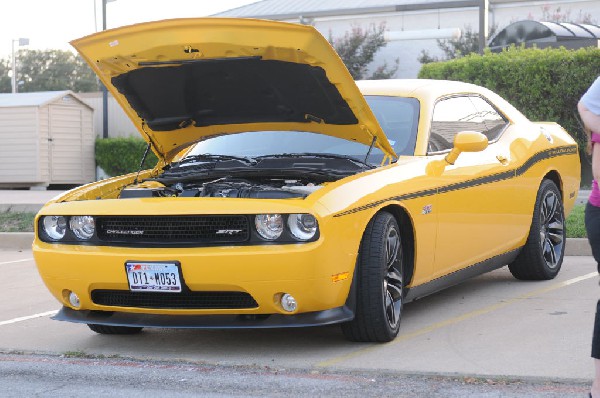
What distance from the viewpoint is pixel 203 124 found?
23.8ft

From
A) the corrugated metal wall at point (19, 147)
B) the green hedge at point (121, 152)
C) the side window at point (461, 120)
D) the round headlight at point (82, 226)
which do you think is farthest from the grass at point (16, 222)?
the green hedge at point (121, 152)

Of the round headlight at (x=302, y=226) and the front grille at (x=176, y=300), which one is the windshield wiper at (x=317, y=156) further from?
the front grille at (x=176, y=300)

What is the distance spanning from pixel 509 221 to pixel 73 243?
312cm

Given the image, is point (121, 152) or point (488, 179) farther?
point (121, 152)

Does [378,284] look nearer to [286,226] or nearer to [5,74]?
[286,226]

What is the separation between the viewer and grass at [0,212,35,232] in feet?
44.8

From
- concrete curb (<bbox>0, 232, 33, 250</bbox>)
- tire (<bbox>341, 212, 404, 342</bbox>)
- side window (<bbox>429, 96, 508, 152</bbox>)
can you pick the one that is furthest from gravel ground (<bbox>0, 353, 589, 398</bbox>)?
concrete curb (<bbox>0, 232, 33, 250</bbox>)

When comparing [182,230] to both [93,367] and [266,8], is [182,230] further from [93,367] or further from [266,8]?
[266,8]

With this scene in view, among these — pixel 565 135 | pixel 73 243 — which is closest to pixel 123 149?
pixel 565 135

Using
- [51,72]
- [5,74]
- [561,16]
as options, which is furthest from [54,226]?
[5,74]

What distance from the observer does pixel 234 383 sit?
523 cm

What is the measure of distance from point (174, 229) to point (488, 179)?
8.08 ft

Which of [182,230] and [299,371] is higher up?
[182,230]

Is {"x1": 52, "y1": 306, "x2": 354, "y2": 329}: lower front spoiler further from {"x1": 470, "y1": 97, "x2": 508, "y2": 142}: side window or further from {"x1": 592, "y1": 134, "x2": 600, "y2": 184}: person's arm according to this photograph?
{"x1": 470, "y1": 97, "x2": 508, "y2": 142}: side window
